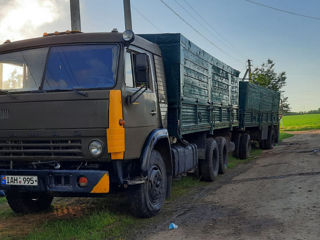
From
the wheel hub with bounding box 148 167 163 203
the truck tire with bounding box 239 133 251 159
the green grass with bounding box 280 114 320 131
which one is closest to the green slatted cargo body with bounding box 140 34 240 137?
the wheel hub with bounding box 148 167 163 203

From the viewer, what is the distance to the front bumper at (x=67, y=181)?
4398mm

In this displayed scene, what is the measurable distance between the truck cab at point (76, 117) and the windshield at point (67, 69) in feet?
0.04

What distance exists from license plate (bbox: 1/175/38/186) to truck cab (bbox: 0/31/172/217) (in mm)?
13

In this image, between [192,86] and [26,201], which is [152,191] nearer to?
[26,201]

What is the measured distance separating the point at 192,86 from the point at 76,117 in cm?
351

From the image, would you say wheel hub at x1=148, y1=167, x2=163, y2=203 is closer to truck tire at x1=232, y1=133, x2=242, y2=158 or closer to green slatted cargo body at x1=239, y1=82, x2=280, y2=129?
green slatted cargo body at x1=239, y1=82, x2=280, y2=129

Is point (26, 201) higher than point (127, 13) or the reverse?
the reverse

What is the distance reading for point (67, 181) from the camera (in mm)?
4523

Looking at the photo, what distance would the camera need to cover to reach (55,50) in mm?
4887

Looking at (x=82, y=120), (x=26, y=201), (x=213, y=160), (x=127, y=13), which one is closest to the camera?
(x=82, y=120)

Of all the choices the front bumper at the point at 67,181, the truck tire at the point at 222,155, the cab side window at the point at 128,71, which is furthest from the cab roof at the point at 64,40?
the truck tire at the point at 222,155

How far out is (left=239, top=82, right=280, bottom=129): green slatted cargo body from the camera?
13211 millimetres

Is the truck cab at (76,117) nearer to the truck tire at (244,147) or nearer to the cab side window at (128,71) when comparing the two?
the cab side window at (128,71)

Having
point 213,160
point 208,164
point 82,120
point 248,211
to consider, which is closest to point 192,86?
point 208,164
